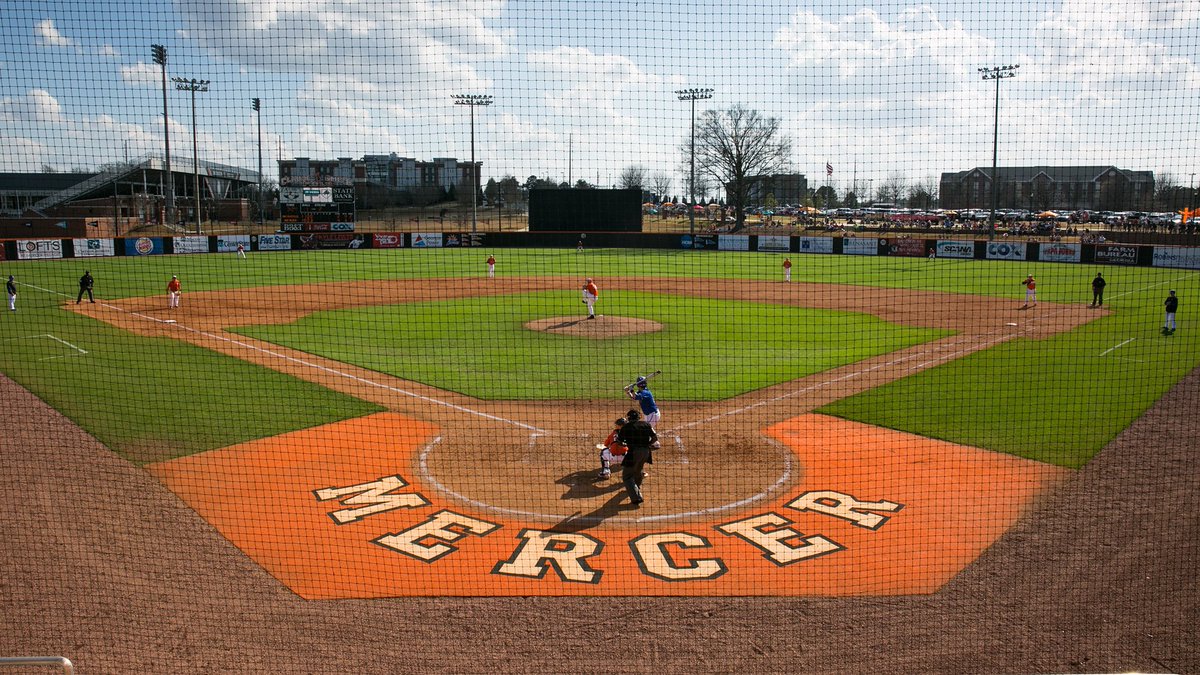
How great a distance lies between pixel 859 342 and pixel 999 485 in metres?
11.1

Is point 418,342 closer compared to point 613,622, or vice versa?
point 613,622

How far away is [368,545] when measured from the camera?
880cm

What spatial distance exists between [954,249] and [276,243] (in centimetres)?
4323

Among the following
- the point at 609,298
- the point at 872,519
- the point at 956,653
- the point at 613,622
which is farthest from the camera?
the point at 609,298

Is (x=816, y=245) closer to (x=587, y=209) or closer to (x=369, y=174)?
(x=587, y=209)

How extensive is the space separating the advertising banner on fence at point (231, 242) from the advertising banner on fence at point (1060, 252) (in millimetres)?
47835

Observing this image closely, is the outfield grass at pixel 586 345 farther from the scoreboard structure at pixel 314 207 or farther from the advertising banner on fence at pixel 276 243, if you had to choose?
the advertising banner on fence at pixel 276 243

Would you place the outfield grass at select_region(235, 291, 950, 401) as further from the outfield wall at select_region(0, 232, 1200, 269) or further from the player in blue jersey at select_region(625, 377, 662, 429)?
the outfield wall at select_region(0, 232, 1200, 269)

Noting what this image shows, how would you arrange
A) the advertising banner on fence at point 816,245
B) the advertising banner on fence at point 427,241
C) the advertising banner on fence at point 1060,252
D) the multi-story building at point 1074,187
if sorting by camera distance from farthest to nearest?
the advertising banner on fence at point 427,241 < the advertising banner on fence at point 816,245 < the advertising banner on fence at point 1060,252 < the multi-story building at point 1074,187

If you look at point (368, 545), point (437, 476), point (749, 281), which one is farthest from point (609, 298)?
point (368, 545)

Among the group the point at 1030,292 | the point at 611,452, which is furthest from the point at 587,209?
the point at 611,452

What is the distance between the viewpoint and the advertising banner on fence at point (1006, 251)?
46031mm

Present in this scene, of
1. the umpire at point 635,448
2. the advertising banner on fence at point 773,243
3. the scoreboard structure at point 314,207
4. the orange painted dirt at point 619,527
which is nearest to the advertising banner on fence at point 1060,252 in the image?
the advertising banner on fence at point 773,243

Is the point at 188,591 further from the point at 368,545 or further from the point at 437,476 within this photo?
the point at 437,476
